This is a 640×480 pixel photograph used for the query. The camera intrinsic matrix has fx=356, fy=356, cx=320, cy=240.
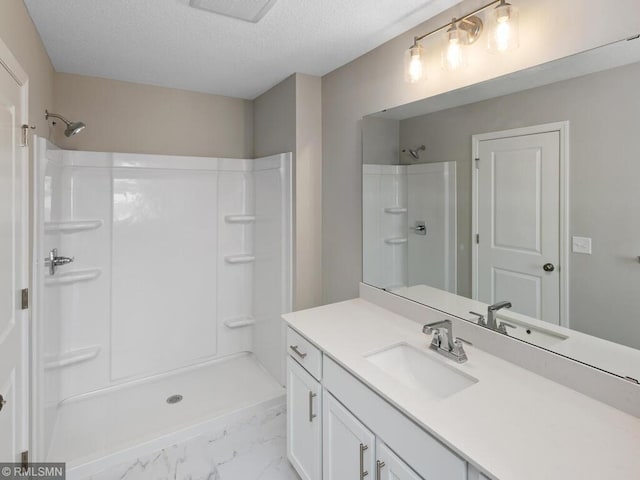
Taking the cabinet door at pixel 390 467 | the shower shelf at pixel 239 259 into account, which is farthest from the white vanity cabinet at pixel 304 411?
the shower shelf at pixel 239 259

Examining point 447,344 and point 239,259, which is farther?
point 239,259

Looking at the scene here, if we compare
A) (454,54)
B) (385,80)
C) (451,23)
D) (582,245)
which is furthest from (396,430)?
(385,80)

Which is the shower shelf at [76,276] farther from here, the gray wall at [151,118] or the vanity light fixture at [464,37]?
the vanity light fixture at [464,37]

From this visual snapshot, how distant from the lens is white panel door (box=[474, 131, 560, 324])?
51.8 inches

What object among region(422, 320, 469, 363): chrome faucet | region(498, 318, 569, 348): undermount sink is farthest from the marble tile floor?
region(498, 318, 569, 348): undermount sink

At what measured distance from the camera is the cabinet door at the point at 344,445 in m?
1.26

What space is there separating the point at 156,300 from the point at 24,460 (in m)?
1.30

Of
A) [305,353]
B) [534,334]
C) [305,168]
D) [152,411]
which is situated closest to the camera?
[534,334]

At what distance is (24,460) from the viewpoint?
5.26ft

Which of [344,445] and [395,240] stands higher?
[395,240]

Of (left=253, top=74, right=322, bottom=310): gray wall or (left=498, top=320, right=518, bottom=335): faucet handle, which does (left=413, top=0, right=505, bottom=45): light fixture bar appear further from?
(left=498, top=320, right=518, bottom=335): faucet handle

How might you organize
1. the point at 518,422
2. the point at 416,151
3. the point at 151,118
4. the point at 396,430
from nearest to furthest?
the point at 518,422
the point at 396,430
the point at 416,151
the point at 151,118

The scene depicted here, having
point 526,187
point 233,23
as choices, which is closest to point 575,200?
point 526,187

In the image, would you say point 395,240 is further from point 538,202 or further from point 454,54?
point 454,54
